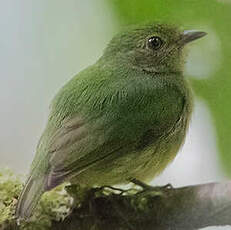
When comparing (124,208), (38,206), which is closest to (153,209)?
(124,208)

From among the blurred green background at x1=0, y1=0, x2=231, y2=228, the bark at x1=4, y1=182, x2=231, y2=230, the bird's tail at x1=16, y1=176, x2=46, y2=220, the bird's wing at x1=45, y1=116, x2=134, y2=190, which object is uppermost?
the blurred green background at x1=0, y1=0, x2=231, y2=228

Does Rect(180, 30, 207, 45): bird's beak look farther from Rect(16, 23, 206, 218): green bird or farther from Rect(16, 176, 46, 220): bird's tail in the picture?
Rect(16, 176, 46, 220): bird's tail

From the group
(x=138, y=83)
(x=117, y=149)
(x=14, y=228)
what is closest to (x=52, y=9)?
(x=138, y=83)

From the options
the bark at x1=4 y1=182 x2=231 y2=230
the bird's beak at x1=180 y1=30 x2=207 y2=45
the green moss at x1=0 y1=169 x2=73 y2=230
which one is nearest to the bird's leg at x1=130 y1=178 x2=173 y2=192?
the bark at x1=4 y1=182 x2=231 y2=230

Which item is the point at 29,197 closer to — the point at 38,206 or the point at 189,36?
the point at 38,206

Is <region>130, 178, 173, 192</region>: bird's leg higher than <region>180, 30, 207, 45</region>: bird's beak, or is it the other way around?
<region>180, 30, 207, 45</region>: bird's beak

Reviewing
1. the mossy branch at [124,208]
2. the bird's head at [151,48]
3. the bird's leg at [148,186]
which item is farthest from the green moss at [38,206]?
the bird's head at [151,48]
